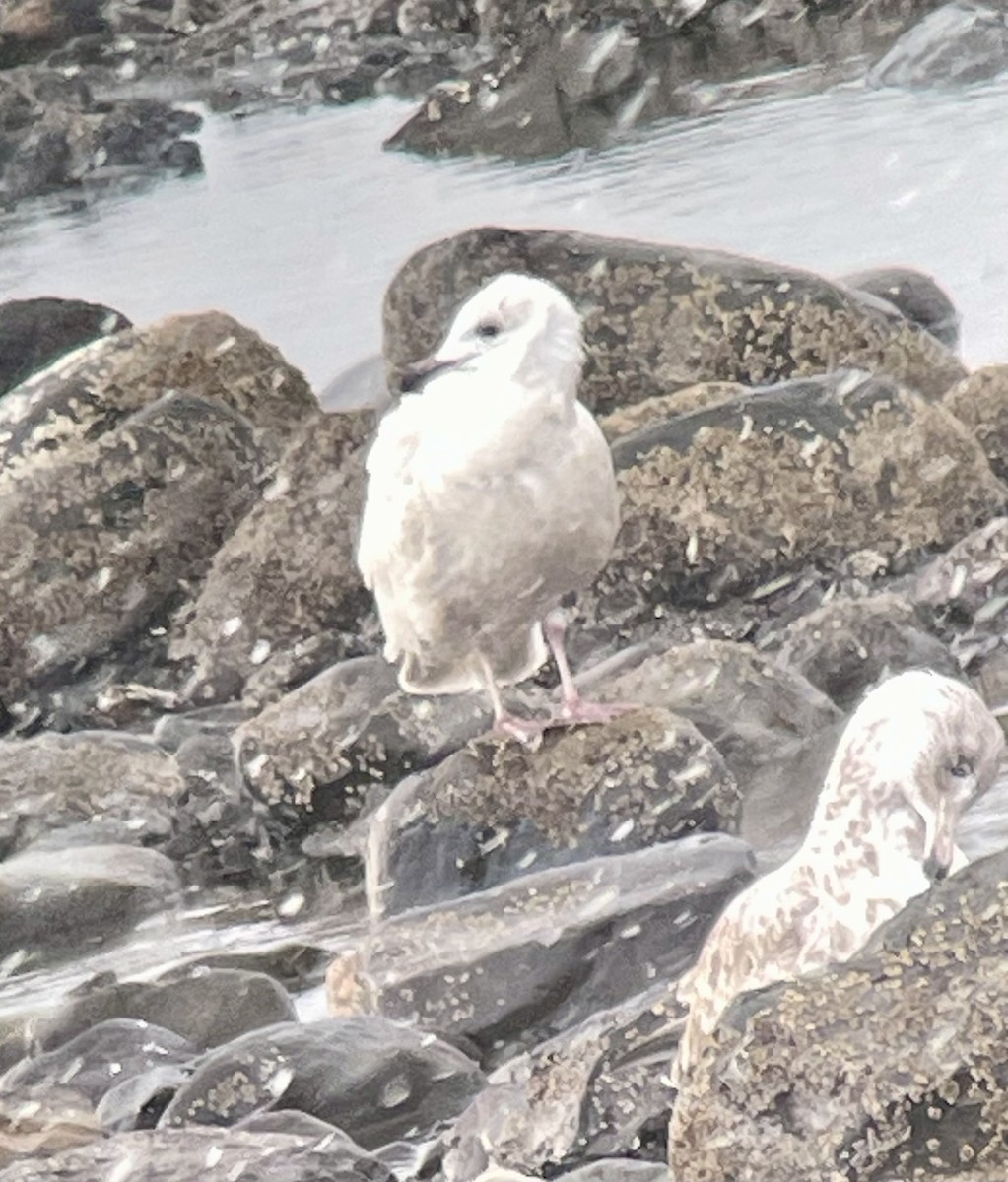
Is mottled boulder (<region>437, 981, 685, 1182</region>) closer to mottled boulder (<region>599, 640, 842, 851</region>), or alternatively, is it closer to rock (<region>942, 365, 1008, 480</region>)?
mottled boulder (<region>599, 640, 842, 851</region>)

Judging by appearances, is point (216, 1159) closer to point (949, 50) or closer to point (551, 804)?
Result: point (551, 804)

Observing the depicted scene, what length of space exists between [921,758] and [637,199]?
284 cm

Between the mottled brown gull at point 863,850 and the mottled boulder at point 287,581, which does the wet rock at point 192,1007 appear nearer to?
the mottled brown gull at point 863,850

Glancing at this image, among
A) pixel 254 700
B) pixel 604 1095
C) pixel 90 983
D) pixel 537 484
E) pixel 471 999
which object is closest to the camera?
pixel 604 1095

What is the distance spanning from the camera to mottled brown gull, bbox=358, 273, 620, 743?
12.8ft

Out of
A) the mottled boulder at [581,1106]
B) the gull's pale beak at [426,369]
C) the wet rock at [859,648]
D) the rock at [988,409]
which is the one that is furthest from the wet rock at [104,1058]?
the rock at [988,409]

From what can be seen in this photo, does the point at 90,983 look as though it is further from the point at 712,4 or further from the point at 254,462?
the point at 712,4

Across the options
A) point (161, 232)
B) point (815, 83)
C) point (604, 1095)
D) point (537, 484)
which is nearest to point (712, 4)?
point (815, 83)

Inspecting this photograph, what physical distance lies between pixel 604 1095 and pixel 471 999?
516 mm

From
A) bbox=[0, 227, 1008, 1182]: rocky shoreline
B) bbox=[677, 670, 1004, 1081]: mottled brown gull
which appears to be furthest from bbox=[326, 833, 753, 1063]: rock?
bbox=[677, 670, 1004, 1081]: mottled brown gull

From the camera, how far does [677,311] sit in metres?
5.67

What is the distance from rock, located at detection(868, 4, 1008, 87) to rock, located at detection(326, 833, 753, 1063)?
7.51 feet

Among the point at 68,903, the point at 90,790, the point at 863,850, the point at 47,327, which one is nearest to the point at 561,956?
the point at 863,850

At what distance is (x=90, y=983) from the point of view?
436cm
